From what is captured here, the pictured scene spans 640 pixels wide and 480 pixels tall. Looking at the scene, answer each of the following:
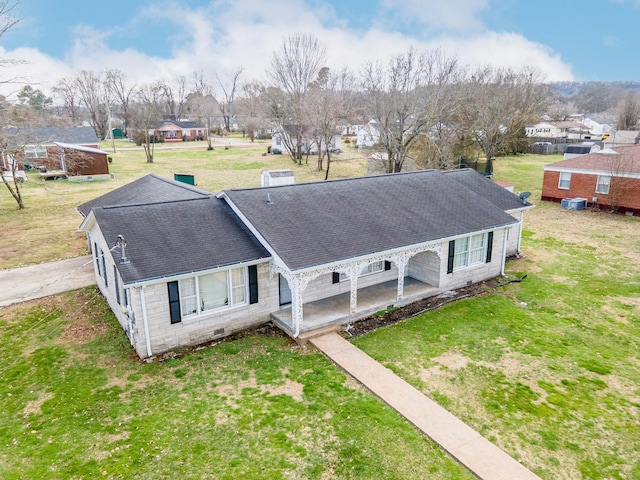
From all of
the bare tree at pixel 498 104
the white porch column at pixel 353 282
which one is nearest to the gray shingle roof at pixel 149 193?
the white porch column at pixel 353 282

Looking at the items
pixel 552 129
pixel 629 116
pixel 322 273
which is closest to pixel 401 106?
pixel 322 273

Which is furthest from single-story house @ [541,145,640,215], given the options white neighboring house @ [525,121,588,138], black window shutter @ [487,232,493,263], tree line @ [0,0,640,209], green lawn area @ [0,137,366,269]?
white neighboring house @ [525,121,588,138]

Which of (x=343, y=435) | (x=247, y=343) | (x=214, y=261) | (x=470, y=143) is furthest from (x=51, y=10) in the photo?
(x=470, y=143)

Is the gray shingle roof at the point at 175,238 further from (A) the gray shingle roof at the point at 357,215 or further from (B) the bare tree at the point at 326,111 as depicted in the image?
(B) the bare tree at the point at 326,111

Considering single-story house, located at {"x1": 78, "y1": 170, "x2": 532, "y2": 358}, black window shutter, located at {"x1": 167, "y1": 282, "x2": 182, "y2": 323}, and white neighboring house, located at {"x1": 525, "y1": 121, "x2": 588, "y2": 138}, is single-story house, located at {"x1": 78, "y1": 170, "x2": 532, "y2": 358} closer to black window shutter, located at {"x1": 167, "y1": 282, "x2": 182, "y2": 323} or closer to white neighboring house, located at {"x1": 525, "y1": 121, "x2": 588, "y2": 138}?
black window shutter, located at {"x1": 167, "y1": 282, "x2": 182, "y2": 323}

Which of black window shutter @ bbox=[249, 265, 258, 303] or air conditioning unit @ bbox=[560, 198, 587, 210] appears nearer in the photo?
black window shutter @ bbox=[249, 265, 258, 303]

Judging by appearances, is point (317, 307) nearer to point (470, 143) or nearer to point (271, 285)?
point (271, 285)
